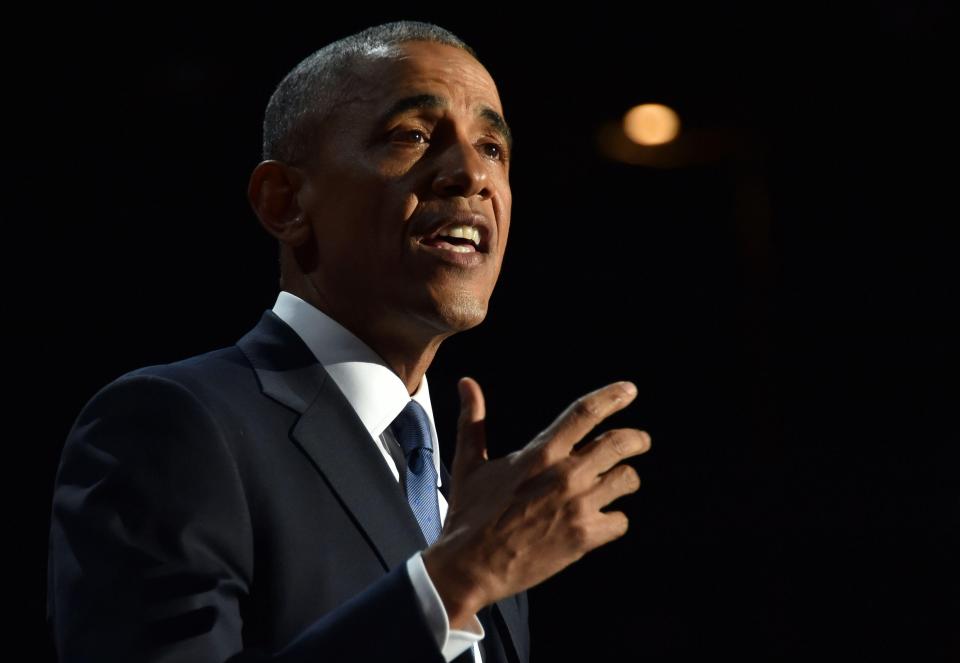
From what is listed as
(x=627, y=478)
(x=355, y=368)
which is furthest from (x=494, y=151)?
(x=627, y=478)

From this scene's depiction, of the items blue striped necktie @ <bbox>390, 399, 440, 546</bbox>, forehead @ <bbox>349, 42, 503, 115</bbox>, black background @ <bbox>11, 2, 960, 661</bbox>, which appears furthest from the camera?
black background @ <bbox>11, 2, 960, 661</bbox>

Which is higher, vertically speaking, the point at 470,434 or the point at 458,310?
the point at 458,310

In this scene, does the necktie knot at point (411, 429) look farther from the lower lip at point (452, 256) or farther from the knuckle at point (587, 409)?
the knuckle at point (587, 409)

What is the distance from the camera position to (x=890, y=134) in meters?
4.23

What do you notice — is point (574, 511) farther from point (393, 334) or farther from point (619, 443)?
point (393, 334)

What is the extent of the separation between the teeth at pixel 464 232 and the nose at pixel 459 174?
4 centimetres

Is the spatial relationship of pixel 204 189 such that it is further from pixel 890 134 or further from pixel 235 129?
pixel 890 134

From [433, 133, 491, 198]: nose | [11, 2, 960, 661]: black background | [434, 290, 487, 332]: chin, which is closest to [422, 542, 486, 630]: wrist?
[434, 290, 487, 332]: chin

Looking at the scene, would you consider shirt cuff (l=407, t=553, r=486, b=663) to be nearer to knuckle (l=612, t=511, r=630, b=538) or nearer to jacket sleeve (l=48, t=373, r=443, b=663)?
jacket sleeve (l=48, t=373, r=443, b=663)

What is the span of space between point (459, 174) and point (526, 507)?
1.69ft

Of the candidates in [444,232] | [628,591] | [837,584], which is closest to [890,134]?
[837,584]

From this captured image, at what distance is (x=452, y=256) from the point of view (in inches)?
59.1

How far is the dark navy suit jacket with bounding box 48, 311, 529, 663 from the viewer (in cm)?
115

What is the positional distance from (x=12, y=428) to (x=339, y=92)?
6.10 feet
